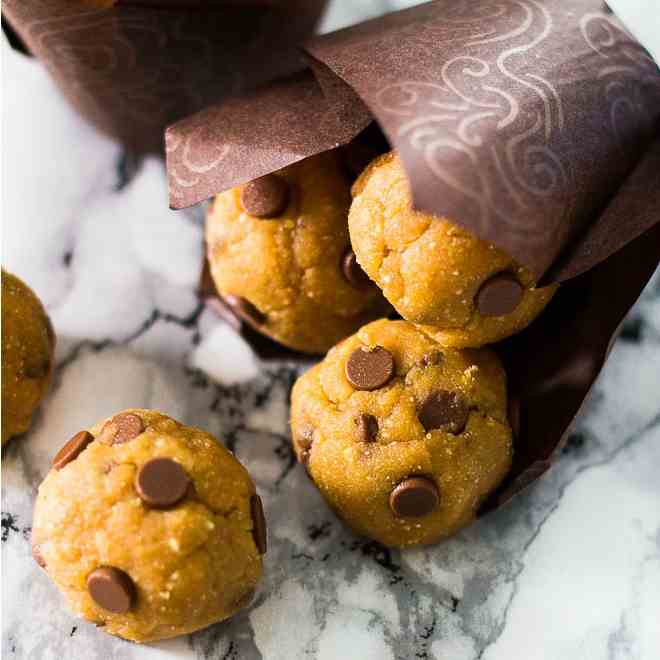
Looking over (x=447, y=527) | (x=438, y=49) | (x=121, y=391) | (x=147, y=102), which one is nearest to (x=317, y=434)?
(x=447, y=527)

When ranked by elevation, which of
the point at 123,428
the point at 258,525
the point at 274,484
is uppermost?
the point at 123,428

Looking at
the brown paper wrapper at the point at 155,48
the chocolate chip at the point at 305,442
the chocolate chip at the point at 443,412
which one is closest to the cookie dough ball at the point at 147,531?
the chocolate chip at the point at 305,442

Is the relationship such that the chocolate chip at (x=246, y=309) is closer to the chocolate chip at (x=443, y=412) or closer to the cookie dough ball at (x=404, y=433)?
the cookie dough ball at (x=404, y=433)

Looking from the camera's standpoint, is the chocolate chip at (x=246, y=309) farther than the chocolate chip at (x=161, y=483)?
Yes

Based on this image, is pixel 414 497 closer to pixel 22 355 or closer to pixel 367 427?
pixel 367 427

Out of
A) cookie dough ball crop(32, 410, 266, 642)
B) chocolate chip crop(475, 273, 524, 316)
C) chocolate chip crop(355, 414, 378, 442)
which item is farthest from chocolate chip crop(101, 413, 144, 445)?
chocolate chip crop(475, 273, 524, 316)

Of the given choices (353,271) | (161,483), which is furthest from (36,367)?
(353,271)

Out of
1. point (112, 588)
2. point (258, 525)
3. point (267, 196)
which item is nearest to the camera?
point (112, 588)
